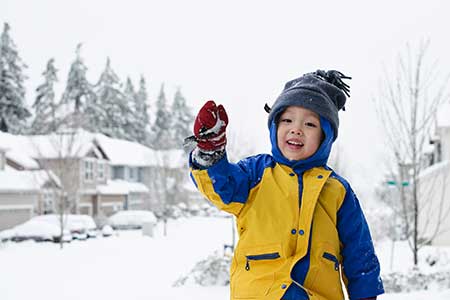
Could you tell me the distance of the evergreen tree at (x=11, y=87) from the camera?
5.66m

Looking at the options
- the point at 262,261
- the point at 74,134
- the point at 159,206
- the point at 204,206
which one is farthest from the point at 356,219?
the point at 204,206

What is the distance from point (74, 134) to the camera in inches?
776

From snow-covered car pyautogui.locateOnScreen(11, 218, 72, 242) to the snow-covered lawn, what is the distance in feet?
0.91

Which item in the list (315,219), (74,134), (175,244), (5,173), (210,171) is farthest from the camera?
(74,134)

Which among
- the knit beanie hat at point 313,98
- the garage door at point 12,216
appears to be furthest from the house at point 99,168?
the knit beanie hat at point 313,98

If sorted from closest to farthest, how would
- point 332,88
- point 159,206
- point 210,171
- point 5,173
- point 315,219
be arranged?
1. point 210,171
2. point 315,219
3. point 332,88
4. point 5,173
5. point 159,206

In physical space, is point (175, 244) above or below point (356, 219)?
below

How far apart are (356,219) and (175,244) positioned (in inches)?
659

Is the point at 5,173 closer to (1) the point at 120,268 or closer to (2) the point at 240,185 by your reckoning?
(1) the point at 120,268

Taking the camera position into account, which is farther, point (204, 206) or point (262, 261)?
point (204, 206)

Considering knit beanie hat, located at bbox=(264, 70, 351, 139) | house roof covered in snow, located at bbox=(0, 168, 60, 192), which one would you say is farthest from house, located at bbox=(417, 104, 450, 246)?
house roof covered in snow, located at bbox=(0, 168, 60, 192)

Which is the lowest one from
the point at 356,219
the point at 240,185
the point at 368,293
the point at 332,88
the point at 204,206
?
the point at 204,206

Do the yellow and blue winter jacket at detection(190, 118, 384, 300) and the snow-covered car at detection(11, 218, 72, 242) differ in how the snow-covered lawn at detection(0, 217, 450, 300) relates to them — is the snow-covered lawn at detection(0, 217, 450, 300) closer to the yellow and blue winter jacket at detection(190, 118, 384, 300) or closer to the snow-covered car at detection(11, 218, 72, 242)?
the snow-covered car at detection(11, 218, 72, 242)

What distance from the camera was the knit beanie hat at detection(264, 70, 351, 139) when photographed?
1667mm
